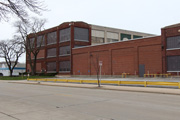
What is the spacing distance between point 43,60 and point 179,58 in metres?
47.1

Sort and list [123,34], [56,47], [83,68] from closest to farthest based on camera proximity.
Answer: [83,68] < [56,47] < [123,34]

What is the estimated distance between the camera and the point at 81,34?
63375mm

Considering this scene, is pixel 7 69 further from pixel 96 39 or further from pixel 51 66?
pixel 96 39

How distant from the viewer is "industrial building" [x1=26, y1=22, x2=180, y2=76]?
3928 centimetres

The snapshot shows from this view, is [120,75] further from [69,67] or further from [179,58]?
[69,67]

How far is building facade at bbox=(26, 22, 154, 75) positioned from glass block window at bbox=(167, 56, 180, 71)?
28299mm

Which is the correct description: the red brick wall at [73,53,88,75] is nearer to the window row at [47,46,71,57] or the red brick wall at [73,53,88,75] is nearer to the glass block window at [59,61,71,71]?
the glass block window at [59,61,71,71]

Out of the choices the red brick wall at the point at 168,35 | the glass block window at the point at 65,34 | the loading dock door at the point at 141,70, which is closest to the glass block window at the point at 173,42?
the red brick wall at the point at 168,35

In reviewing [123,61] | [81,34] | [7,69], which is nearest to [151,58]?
[123,61]

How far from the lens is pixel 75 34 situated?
203 ft

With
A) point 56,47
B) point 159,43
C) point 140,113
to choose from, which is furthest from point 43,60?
point 140,113

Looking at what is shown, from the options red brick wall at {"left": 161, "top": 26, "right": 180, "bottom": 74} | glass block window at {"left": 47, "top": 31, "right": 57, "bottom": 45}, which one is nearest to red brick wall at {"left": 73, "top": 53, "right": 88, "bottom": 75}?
glass block window at {"left": 47, "top": 31, "right": 57, "bottom": 45}

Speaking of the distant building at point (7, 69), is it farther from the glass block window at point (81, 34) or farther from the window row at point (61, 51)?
the glass block window at point (81, 34)

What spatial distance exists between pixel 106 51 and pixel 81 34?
1503 centimetres
